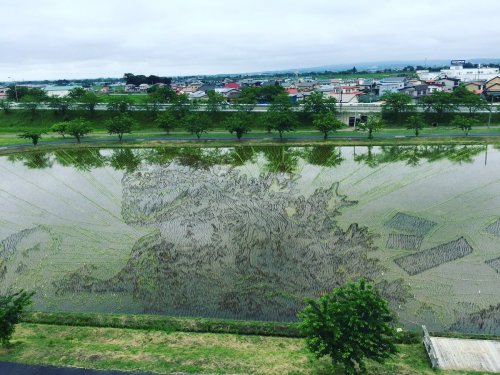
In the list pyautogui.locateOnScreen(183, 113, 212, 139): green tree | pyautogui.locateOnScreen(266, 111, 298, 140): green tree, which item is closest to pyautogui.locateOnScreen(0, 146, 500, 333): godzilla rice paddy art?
pyautogui.locateOnScreen(266, 111, 298, 140): green tree

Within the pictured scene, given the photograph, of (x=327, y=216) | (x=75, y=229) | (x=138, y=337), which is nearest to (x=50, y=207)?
(x=75, y=229)

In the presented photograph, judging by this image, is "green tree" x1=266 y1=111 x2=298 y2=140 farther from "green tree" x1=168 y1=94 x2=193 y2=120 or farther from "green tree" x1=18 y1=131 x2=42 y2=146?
"green tree" x1=18 y1=131 x2=42 y2=146

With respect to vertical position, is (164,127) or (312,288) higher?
(164,127)

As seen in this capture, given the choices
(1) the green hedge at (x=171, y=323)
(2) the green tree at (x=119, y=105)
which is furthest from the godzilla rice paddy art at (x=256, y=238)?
(2) the green tree at (x=119, y=105)

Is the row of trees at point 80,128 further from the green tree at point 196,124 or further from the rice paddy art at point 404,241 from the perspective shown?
the rice paddy art at point 404,241

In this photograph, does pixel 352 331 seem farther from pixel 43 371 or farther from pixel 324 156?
pixel 324 156

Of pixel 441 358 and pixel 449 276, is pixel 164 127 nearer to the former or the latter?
pixel 449 276
